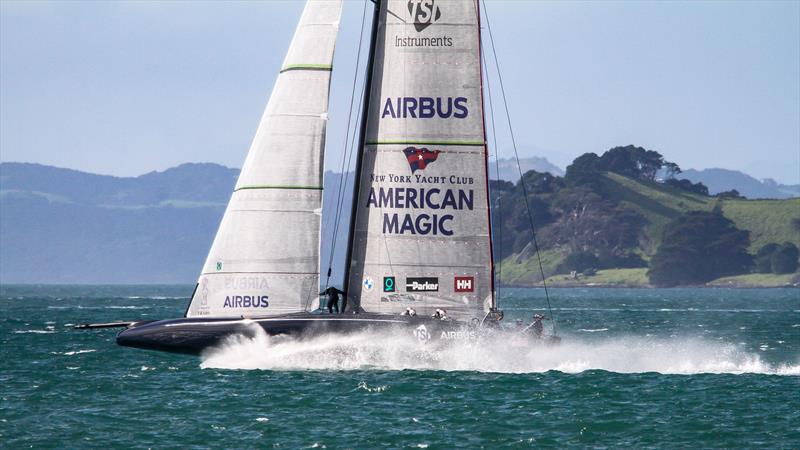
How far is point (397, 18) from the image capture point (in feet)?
121

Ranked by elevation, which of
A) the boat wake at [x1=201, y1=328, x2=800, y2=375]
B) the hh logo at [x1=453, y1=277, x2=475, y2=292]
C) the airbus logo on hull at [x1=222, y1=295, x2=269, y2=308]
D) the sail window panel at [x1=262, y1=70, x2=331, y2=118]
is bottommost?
the boat wake at [x1=201, y1=328, x2=800, y2=375]

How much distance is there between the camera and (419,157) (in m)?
36.5

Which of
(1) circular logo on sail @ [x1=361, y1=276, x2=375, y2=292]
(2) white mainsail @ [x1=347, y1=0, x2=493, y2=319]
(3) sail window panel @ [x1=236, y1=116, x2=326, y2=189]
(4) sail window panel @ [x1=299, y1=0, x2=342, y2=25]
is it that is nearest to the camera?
(3) sail window panel @ [x1=236, y1=116, x2=326, y2=189]

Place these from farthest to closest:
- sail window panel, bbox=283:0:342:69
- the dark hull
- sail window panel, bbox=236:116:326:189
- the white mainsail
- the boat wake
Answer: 1. sail window panel, bbox=283:0:342:69
2. the white mainsail
3. sail window panel, bbox=236:116:326:189
4. the boat wake
5. the dark hull

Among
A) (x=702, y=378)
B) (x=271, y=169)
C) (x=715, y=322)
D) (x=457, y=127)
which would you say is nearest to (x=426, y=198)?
(x=457, y=127)

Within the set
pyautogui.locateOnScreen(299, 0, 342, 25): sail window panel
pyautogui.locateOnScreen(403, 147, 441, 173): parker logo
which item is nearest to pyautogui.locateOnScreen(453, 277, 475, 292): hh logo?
pyautogui.locateOnScreen(403, 147, 441, 173): parker logo

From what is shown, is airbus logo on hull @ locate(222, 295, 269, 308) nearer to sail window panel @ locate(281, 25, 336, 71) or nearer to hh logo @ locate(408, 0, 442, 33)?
sail window panel @ locate(281, 25, 336, 71)

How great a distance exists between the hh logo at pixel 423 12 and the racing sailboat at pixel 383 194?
0.04m

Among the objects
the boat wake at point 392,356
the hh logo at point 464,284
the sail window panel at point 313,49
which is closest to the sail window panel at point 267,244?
the boat wake at point 392,356

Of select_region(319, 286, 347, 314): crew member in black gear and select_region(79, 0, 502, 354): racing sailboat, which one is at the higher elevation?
select_region(79, 0, 502, 354): racing sailboat

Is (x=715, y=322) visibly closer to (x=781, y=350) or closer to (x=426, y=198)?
(x=781, y=350)

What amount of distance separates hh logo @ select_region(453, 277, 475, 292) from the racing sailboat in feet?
0.09

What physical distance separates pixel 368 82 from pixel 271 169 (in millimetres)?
3723

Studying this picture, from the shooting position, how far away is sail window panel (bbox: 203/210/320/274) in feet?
117
